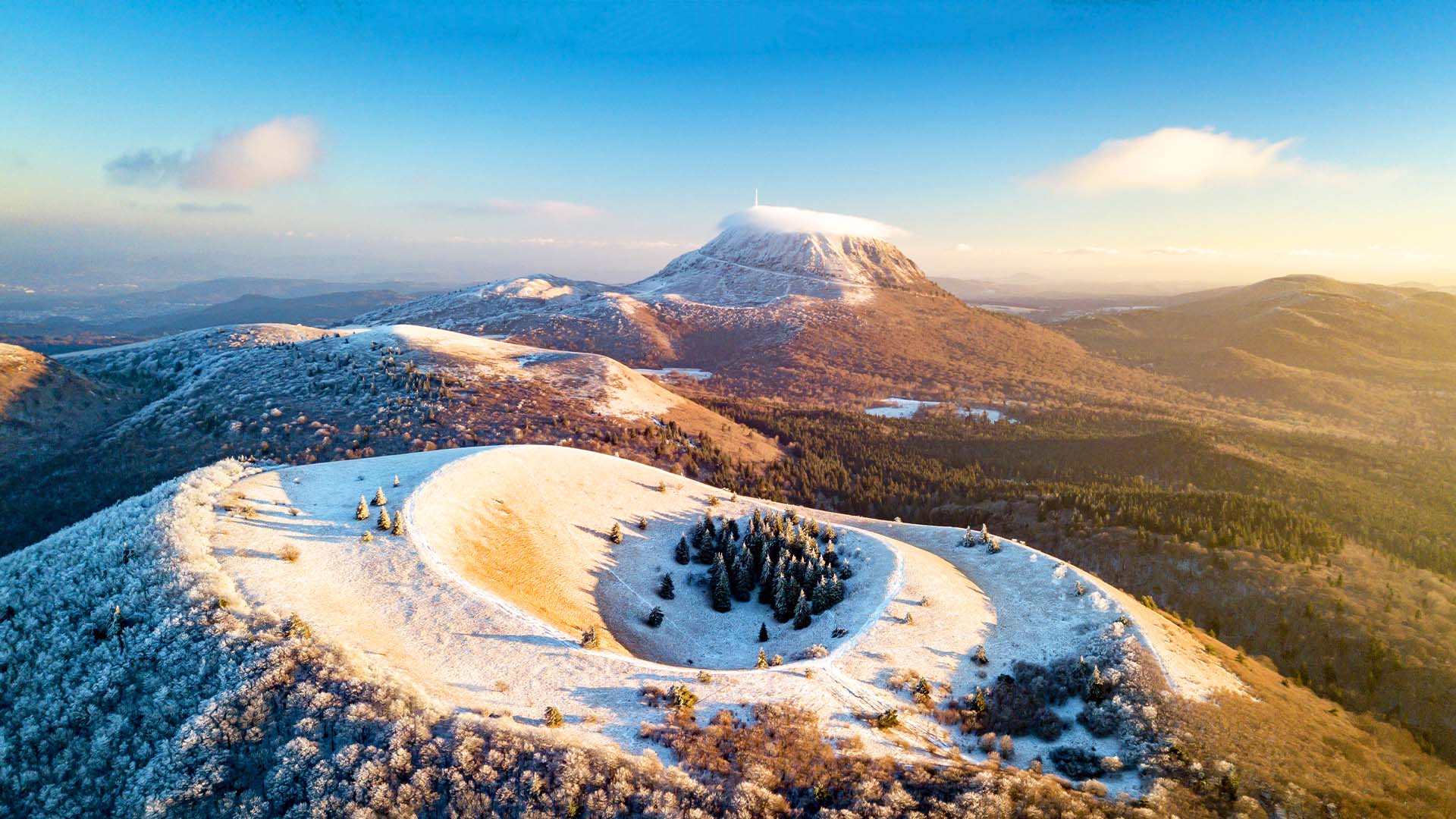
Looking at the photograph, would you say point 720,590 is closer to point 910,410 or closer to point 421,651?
point 421,651

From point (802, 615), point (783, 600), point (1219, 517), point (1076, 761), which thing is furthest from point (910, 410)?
point (1076, 761)

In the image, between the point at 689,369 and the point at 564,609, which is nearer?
the point at 564,609

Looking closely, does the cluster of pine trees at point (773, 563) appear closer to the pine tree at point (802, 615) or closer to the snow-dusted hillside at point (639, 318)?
the pine tree at point (802, 615)

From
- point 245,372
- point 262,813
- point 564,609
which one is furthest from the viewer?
point 245,372

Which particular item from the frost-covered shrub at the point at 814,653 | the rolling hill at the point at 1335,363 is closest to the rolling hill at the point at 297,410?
the frost-covered shrub at the point at 814,653

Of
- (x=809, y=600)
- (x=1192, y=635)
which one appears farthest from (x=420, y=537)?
(x=1192, y=635)

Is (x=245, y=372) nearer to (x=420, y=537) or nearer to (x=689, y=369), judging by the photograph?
(x=420, y=537)

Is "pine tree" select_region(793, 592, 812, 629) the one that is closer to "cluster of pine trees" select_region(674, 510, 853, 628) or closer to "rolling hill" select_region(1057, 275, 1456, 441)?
"cluster of pine trees" select_region(674, 510, 853, 628)

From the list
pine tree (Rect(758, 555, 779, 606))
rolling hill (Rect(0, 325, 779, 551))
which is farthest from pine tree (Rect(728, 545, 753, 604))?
rolling hill (Rect(0, 325, 779, 551))
